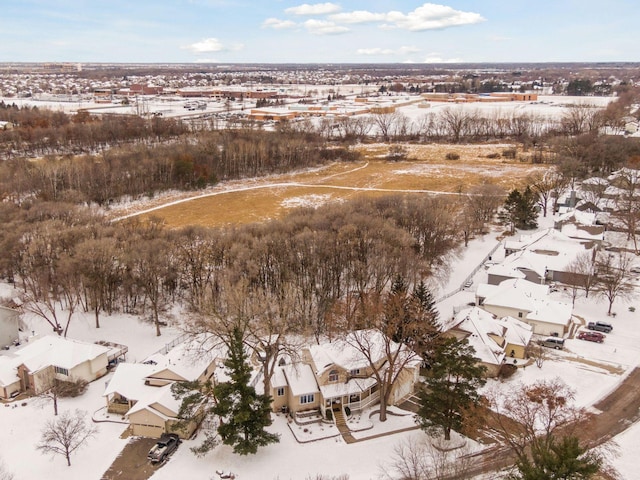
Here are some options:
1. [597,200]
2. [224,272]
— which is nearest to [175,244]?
[224,272]

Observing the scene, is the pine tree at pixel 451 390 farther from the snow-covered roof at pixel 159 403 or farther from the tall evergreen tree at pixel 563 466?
the snow-covered roof at pixel 159 403

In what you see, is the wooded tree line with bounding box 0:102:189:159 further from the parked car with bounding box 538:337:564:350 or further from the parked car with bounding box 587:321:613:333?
the parked car with bounding box 587:321:613:333

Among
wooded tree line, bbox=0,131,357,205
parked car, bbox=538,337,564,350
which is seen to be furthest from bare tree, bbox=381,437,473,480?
wooded tree line, bbox=0,131,357,205

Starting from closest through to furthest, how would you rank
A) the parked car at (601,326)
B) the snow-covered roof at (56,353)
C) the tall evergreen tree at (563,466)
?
the tall evergreen tree at (563,466) → the snow-covered roof at (56,353) → the parked car at (601,326)

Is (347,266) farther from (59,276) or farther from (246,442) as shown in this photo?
(59,276)

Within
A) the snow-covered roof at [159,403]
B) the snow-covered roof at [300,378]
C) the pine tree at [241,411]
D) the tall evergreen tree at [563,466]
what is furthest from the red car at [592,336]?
the snow-covered roof at [159,403]

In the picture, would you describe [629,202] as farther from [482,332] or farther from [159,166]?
[159,166]
